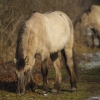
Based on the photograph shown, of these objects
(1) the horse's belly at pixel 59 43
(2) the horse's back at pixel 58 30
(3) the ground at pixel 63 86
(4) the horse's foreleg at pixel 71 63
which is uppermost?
(2) the horse's back at pixel 58 30

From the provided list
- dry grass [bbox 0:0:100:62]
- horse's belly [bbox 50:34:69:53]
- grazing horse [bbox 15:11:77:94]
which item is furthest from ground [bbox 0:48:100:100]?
horse's belly [bbox 50:34:69:53]

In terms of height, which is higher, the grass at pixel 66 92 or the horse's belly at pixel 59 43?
the horse's belly at pixel 59 43

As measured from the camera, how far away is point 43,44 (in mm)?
8055

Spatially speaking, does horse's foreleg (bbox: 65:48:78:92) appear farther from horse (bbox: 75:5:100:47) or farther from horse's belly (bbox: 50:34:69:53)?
horse (bbox: 75:5:100:47)

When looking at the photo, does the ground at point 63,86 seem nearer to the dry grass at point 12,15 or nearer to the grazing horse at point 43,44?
the grazing horse at point 43,44

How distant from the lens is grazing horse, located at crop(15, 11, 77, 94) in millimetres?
7520

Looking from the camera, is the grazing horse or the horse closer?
the grazing horse

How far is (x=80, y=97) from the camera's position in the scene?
27.0 ft

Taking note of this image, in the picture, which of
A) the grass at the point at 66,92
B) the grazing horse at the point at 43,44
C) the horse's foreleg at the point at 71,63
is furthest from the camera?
the horse's foreleg at the point at 71,63

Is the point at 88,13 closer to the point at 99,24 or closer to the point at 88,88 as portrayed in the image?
the point at 99,24

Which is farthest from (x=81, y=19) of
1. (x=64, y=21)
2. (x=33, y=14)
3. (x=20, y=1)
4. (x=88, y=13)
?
(x=33, y=14)

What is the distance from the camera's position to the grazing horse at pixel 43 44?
296 inches

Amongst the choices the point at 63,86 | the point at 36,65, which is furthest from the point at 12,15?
the point at 36,65

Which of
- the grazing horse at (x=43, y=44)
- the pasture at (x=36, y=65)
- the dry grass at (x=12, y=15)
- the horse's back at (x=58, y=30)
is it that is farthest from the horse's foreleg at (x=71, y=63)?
the dry grass at (x=12, y=15)
